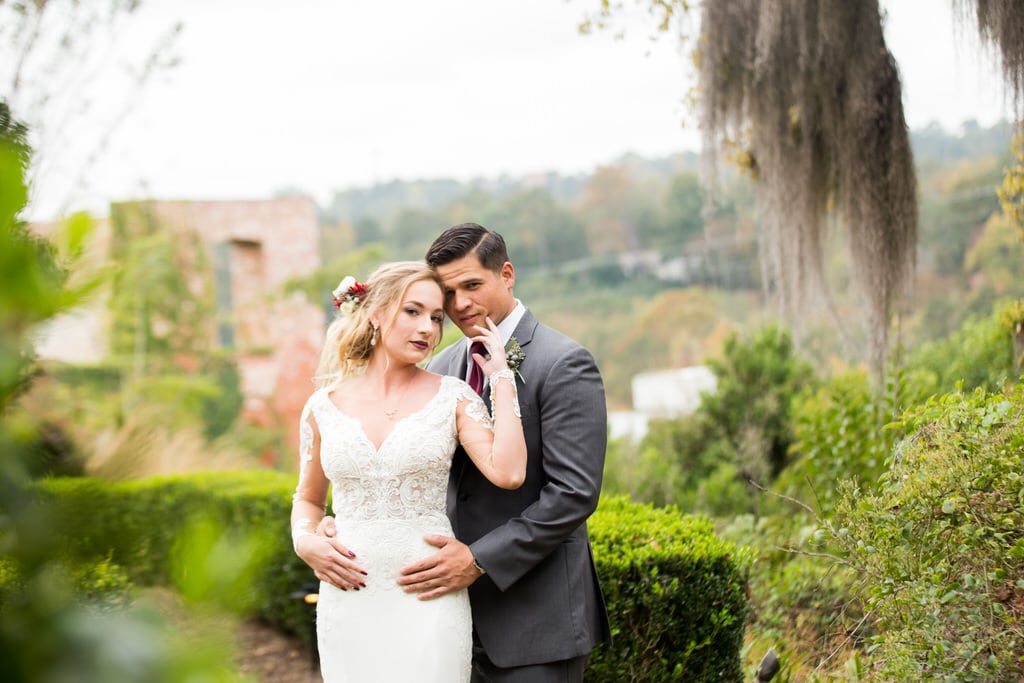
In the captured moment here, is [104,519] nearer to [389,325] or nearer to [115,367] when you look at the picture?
[389,325]

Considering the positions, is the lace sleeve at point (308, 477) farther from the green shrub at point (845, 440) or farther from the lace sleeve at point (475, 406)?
the green shrub at point (845, 440)

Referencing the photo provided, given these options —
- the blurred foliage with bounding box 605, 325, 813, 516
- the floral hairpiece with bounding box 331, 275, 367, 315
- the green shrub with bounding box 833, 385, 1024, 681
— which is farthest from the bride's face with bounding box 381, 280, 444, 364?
the blurred foliage with bounding box 605, 325, 813, 516

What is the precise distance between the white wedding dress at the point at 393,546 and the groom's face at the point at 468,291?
248 mm

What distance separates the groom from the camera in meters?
2.64

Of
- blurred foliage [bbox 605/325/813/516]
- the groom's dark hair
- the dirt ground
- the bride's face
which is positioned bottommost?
the dirt ground

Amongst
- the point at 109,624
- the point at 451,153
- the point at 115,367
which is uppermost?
the point at 451,153

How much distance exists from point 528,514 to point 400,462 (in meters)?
0.40

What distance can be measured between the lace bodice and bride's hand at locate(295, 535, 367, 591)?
0.11 meters

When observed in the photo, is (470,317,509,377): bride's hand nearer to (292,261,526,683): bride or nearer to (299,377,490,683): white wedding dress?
(292,261,526,683): bride

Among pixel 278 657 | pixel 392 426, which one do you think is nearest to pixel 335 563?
pixel 392 426

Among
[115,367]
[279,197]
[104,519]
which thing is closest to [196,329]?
[115,367]

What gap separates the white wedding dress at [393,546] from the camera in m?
2.61

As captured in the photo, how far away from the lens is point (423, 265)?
2.84 metres

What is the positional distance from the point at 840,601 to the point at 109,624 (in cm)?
467
